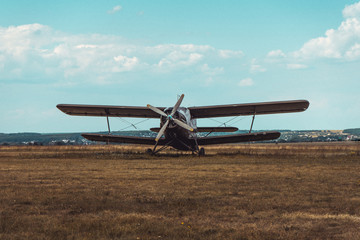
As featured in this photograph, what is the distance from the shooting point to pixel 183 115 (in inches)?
980

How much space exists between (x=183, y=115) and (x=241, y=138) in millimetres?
4040

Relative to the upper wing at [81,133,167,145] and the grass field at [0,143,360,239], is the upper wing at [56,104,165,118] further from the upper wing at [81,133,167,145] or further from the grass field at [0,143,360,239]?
the grass field at [0,143,360,239]

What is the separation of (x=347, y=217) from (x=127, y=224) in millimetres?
3662

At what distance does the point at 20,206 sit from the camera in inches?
298

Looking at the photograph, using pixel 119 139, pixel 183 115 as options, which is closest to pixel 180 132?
pixel 183 115

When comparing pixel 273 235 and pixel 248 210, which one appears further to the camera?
pixel 248 210

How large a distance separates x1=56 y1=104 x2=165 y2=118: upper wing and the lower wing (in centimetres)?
382

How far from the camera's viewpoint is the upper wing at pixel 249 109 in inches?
952

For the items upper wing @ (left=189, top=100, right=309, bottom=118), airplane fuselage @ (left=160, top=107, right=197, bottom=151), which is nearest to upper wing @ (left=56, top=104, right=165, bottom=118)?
airplane fuselage @ (left=160, top=107, right=197, bottom=151)

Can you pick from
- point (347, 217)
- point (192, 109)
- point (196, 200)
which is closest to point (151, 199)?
point (196, 200)

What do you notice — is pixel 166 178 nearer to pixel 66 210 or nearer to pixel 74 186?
pixel 74 186

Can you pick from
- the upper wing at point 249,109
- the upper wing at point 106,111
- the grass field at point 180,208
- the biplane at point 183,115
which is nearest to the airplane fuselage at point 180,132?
the biplane at point 183,115

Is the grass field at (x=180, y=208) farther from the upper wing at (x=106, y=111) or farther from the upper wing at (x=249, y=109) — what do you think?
the upper wing at (x=106, y=111)

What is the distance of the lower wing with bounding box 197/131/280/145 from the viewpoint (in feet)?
79.2
